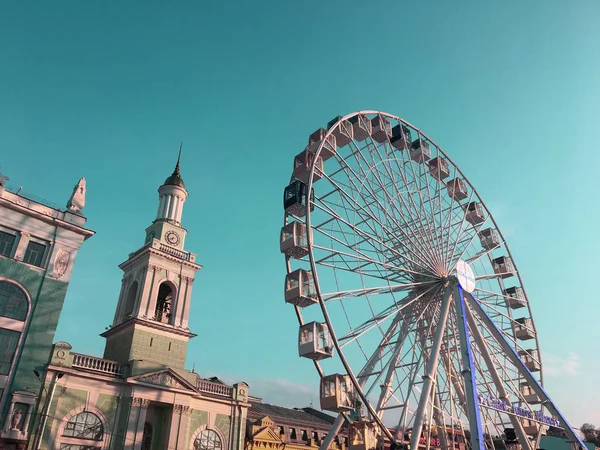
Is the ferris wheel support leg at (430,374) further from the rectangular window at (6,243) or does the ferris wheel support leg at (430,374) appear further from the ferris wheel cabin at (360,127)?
the rectangular window at (6,243)

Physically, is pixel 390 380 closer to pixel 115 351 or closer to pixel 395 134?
pixel 395 134

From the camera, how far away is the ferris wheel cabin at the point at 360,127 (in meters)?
35.8

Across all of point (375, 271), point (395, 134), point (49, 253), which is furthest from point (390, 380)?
point (49, 253)

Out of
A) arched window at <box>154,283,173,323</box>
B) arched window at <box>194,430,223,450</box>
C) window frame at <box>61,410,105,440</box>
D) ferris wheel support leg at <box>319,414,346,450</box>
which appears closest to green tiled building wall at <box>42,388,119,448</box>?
window frame at <box>61,410,105,440</box>

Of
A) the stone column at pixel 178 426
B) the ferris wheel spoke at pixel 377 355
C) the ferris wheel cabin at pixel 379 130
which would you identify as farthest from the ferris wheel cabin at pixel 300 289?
the stone column at pixel 178 426

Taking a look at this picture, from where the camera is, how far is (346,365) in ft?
87.0

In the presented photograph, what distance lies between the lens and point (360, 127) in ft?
117

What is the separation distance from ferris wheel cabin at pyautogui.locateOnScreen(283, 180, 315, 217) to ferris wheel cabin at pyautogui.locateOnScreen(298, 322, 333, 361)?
7.39 m

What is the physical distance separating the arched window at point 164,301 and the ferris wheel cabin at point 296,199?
18.2 metres

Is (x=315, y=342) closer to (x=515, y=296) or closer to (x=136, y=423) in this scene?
(x=136, y=423)

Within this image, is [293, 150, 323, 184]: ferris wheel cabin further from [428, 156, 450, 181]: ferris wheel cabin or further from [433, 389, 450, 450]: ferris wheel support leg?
[433, 389, 450, 450]: ferris wheel support leg

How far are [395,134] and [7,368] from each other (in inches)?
1170

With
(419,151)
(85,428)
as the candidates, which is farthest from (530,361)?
(85,428)

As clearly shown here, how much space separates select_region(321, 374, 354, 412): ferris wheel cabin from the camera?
84.7 ft
